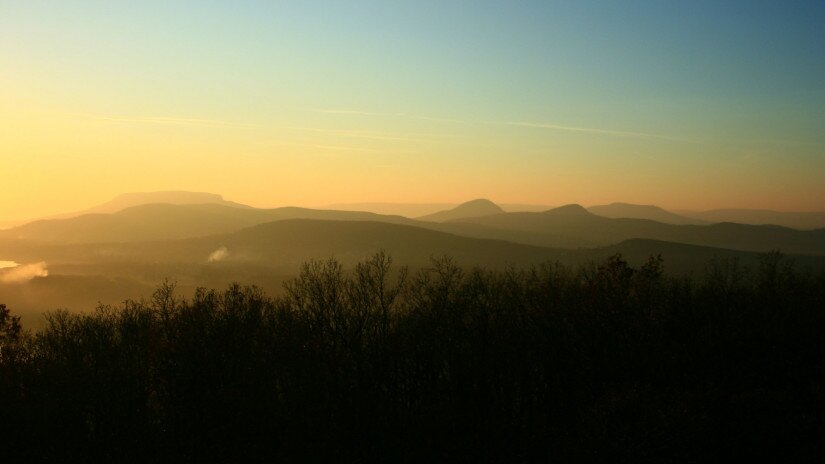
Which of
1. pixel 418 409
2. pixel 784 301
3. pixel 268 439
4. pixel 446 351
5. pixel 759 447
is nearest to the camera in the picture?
pixel 759 447

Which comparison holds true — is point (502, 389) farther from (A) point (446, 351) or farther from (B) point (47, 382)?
(B) point (47, 382)

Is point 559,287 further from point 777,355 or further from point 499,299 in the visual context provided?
point 777,355

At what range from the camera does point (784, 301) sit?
171 feet

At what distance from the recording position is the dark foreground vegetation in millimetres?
34281

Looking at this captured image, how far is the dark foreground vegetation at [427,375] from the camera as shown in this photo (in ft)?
112

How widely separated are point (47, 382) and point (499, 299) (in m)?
33.4

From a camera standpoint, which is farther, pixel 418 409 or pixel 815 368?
pixel 418 409

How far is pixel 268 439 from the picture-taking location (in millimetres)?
38969

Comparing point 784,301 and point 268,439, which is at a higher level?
point 784,301

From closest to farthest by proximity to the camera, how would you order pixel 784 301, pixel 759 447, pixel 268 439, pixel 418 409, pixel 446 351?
pixel 759 447 → pixel 268 439 → pixel 418 409 → pixel 446 351 → pixel 784 301

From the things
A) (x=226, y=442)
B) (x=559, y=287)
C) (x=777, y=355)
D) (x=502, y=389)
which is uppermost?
(x=559, y=287)

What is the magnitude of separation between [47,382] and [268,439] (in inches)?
602

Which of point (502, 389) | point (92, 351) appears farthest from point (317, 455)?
point (92, 351)

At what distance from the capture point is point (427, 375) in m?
Answer: 45.7
